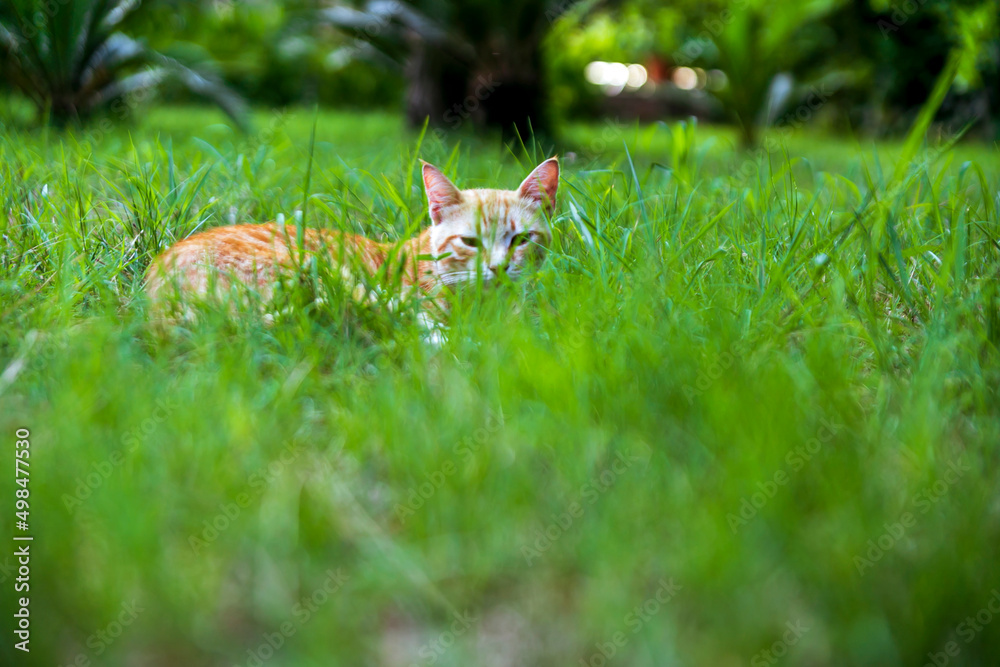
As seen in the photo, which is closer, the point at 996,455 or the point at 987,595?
the point at 987,595

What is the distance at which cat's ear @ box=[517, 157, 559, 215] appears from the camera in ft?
7.06

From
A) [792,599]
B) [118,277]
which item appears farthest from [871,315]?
[118,277]

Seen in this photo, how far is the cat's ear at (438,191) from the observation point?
2178 mm

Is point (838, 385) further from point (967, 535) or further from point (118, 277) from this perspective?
point (118, 277)

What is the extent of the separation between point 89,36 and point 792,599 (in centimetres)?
531

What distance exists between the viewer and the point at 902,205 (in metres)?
2.27
